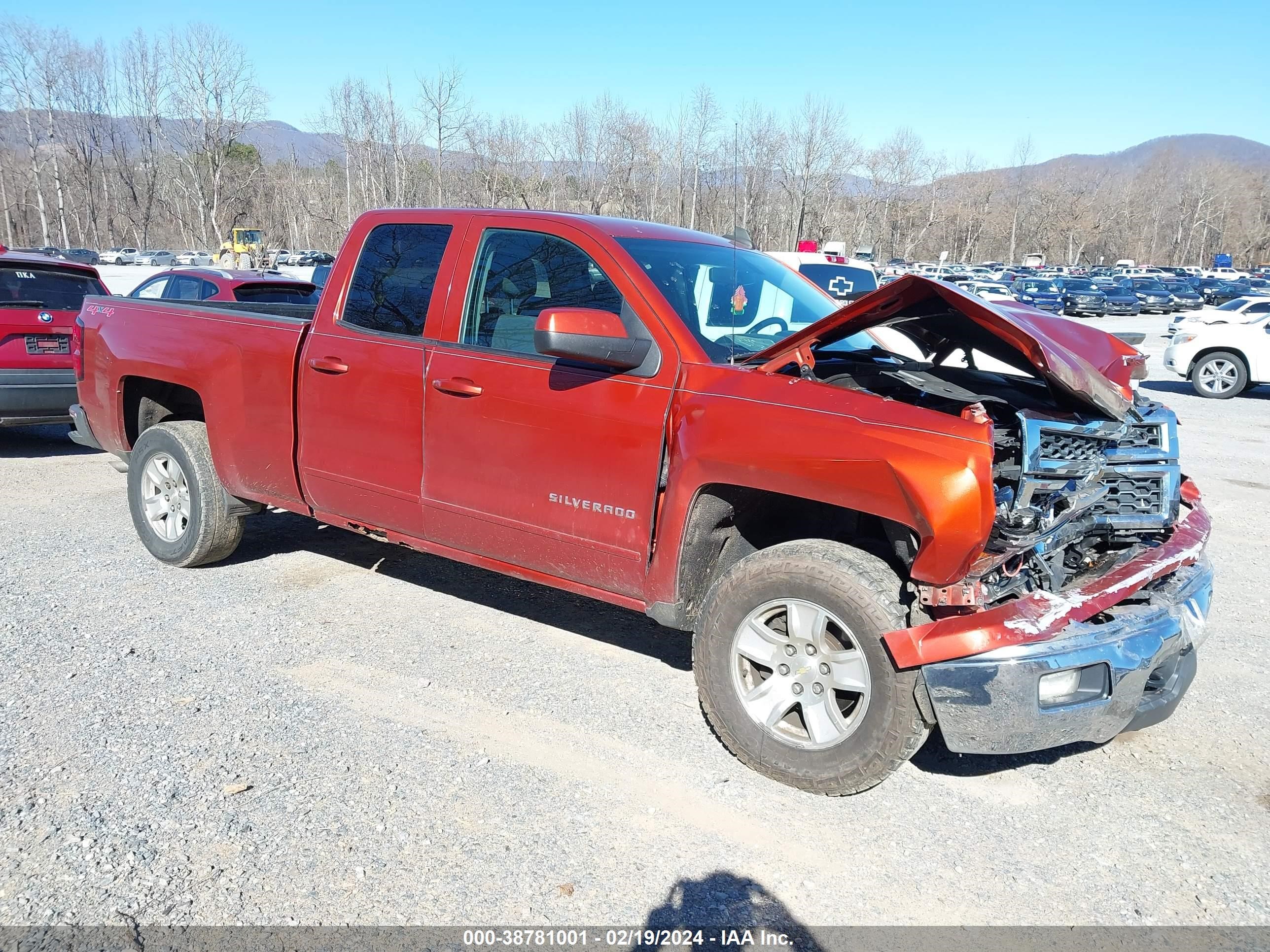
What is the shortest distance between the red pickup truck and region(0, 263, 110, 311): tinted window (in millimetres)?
4679

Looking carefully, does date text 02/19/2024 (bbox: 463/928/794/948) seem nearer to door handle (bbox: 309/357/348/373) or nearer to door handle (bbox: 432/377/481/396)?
door handle (bbox: 432/377/481/396)

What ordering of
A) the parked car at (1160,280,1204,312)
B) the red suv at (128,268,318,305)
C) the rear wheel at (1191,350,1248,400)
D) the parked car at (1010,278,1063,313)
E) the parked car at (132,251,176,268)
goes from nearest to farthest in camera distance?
the red suv at (128,268,318,305) → the rear wheel at (1191,350,1248,400) → the parked car at (1010,278,1063,313) → the parked car at (1160,280,1204,312) → the parked car at (132,251,176,268)

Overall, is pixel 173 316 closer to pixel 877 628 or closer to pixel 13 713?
pixel 13 713

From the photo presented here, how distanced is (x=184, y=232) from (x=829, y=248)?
213ft

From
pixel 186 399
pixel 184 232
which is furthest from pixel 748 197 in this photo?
pixel 186 399

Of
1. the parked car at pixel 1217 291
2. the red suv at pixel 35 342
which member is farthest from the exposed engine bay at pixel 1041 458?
the parked car at pixel 1217 291

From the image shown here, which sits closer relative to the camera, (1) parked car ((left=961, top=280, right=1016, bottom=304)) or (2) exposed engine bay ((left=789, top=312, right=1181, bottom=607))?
(2) exposed engine bay ((left=789, top=312, right=1181, bottom=607))

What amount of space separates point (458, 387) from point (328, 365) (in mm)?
866

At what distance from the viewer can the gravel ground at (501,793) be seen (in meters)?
2.79

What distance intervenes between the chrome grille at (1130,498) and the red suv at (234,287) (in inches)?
321

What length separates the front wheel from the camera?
3.07m

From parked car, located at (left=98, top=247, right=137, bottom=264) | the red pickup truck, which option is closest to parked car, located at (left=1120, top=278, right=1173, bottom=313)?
the red pickup truck

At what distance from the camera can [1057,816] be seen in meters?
3.29

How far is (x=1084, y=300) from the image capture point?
137 ft
